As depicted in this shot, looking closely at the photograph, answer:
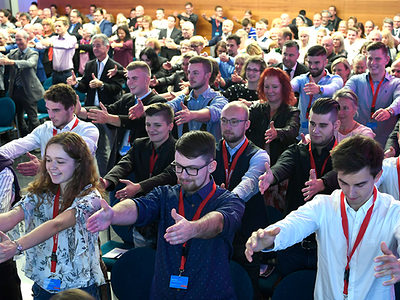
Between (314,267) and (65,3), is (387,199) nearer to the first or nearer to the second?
(314,267)

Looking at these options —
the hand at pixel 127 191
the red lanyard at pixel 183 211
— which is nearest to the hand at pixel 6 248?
the red lanyard at pixel 183 211

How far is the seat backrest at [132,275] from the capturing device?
3256 mm

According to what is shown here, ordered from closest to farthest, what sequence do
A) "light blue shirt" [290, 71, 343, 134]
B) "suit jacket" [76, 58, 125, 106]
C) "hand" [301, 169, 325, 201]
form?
"hand" [301, 169, 325, 201]
"light blue shirt" [290, 71, 343, 134]
"suit jacket" [76, 58, 125, 106]

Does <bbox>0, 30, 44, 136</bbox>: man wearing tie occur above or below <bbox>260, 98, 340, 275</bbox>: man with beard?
above

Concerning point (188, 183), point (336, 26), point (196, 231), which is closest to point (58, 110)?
point (188, 183)

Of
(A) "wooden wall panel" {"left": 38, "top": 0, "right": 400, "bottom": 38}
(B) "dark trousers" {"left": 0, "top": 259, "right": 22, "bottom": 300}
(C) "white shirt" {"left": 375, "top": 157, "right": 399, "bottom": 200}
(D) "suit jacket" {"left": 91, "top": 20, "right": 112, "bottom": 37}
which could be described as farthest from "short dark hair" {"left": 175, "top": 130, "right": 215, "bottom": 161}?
(D) "suit jacket" {"left": 91, "top": 20, "right": 112, "bottom": 37}

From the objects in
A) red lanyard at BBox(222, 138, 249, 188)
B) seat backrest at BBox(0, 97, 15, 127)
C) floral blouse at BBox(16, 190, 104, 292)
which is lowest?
floral blouse at BBox(16, 190, 104, 292)

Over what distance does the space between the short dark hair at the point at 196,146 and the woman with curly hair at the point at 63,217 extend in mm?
570

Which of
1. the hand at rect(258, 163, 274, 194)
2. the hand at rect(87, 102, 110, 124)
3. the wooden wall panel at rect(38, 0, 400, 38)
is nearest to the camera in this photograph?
the hand at rect(258, 163, 274, 194)

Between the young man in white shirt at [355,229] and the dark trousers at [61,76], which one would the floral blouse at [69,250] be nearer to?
the young man in white shirt at [355,229]

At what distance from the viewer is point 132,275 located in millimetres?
3266

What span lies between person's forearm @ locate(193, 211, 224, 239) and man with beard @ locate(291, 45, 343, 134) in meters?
3.43

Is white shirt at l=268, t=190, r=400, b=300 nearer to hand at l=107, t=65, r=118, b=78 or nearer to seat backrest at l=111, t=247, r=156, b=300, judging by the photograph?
seat backrest at l=111, t=247, r=156, b=300

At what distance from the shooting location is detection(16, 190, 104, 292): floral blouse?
2.96 meters
